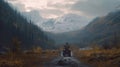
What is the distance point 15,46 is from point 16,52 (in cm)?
235

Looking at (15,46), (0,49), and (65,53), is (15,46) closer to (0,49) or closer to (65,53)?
(65,53)

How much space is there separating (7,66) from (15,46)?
196 feet

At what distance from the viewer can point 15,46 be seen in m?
118

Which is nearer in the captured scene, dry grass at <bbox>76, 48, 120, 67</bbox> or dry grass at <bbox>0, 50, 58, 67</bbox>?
dry grass at <bbox>0, 50, 58, 67</bbox>

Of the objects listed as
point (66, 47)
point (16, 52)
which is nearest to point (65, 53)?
point (66, 47)

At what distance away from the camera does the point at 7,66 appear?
5891 centimetres

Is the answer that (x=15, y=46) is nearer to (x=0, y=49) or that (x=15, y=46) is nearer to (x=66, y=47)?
(x=66, y=47)

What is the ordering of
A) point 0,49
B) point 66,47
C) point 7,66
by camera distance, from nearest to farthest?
point 7,66
point 66,47
point 0,49

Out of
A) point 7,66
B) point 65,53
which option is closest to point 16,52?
point 65,53

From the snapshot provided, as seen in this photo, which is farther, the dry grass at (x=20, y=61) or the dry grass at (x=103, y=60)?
the dry grass at (x=103, y=60)

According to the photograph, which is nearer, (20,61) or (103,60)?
(20,61)

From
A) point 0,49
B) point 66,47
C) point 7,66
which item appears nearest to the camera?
point 7,66

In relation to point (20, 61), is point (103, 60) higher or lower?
lower

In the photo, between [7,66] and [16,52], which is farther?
[16,52]
